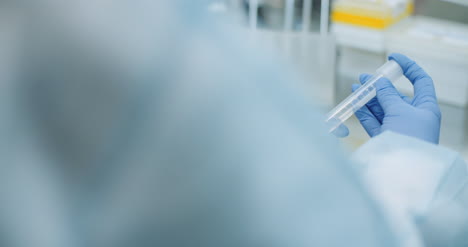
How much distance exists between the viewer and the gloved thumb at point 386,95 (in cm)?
90

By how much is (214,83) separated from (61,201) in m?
0.11

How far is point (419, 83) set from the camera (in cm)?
98

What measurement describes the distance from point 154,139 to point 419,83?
734 millimetres

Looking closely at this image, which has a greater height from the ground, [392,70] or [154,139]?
[154,139]

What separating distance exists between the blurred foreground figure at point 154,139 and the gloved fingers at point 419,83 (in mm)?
575

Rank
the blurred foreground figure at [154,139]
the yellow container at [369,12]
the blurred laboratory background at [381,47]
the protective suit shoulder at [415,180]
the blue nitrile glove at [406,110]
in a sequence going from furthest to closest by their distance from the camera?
the yellow container at [369,12]
the blurred laboratory background at [381,47]
the blue nitrile glove at [406,110]
the protective suit shoulder at [415,180]
the blurred foreground figure at [154,139]

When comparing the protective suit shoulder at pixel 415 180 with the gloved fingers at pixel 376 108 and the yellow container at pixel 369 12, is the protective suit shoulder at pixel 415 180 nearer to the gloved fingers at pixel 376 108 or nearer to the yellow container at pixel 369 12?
the gloved fingers at pixel 376 108

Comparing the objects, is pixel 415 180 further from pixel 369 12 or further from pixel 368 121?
pixel 369 12

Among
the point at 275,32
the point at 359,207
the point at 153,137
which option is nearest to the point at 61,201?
the point at 153,137

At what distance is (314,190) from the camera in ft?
1.20

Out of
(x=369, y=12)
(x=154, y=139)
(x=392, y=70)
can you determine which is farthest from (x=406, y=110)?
(x=369, y=12)

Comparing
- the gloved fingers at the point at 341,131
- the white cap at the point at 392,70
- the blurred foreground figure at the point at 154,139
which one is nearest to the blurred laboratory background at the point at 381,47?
the white cap at the point at 392,70

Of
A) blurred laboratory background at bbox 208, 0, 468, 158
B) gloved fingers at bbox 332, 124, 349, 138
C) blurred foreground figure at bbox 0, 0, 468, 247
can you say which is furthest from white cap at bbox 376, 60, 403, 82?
blurred foreground figure at bbox 0, 0, 468, 247

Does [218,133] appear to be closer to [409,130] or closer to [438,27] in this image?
[409,130]
